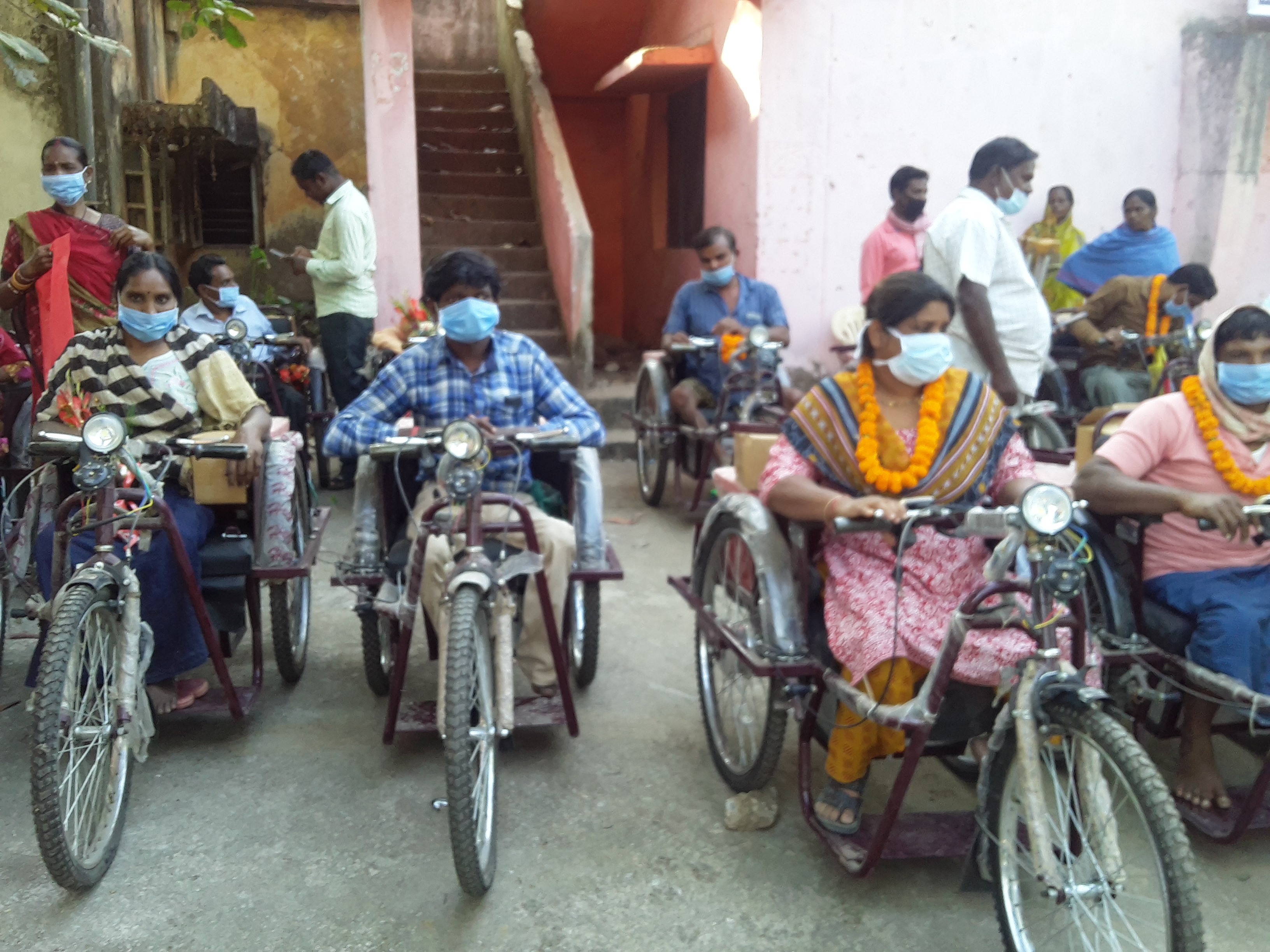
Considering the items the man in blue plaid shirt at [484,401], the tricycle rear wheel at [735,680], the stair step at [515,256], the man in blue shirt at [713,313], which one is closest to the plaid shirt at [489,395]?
the man in blue plaid shirt at [484,401]

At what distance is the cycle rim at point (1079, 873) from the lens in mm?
2246

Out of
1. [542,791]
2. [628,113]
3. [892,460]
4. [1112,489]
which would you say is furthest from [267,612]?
[628,113]

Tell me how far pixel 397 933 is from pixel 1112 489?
2210 millimetres

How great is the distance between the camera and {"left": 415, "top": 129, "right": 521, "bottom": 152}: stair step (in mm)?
11305

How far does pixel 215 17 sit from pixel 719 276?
3.78 meters

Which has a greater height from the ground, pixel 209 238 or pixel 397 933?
pixel 209 238

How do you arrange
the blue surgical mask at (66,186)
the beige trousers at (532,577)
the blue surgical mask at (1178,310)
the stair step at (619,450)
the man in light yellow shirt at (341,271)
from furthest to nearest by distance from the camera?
1. the stair step at (619,450)
2. the man in light yellow shirt at (341,271)
3. the blue surgical mask at (1178,310)
4. the blue surgical mask at (66,186)
5. the beige trousers at (532,577)

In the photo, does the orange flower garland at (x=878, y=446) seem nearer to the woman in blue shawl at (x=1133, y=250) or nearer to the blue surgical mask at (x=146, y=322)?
the blue surgical mask at (x=146, y=322)

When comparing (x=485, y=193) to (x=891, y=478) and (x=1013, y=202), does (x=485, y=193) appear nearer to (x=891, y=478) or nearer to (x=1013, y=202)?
(x=1013, y=202)

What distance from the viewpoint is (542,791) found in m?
3.41

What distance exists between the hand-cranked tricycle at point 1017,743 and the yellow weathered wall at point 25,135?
23.0ft

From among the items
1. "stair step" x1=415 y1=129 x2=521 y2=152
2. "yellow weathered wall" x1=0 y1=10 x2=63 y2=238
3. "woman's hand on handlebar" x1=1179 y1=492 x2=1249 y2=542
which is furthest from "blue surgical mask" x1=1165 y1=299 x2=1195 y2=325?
"yellow weathered wall" x1=0 y1=10 x2=63 y2=238

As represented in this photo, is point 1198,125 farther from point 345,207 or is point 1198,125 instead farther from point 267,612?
point 267,612

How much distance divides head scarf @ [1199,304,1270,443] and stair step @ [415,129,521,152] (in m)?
9.16
